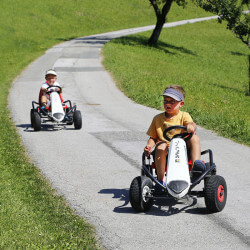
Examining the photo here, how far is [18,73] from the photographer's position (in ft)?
83.4

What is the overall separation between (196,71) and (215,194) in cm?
2759

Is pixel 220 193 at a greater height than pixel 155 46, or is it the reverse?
pixel 220 193

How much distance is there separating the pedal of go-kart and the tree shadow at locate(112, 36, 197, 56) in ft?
106

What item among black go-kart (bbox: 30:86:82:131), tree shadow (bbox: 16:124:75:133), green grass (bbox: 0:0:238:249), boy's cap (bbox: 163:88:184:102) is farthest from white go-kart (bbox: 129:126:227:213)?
tree shadow (bbox: 16:124:75:133)

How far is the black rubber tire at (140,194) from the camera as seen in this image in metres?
6.24

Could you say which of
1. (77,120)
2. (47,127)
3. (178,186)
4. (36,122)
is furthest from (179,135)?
(47,127)

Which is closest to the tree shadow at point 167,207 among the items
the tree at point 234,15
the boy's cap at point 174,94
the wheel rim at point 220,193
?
the wheel rim at point 220,193

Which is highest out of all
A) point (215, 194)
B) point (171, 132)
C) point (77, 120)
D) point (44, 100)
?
point (171, 132)

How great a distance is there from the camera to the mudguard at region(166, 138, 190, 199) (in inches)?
237

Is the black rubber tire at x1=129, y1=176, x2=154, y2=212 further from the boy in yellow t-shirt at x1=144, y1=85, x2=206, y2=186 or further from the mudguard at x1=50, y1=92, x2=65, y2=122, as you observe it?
the mudguard at x1=50, y1=92, x2=65, y2=122

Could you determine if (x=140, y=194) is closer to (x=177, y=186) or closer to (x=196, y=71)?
(x=177, y=186)

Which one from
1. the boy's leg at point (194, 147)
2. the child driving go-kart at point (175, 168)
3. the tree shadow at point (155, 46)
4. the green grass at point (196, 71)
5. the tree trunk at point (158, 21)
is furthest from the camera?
the tree trunk at point (158, 21)

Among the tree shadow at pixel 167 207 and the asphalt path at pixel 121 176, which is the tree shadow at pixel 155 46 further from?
the tree shadow at pixel 167 207

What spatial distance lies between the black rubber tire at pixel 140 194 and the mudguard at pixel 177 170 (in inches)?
12.9
